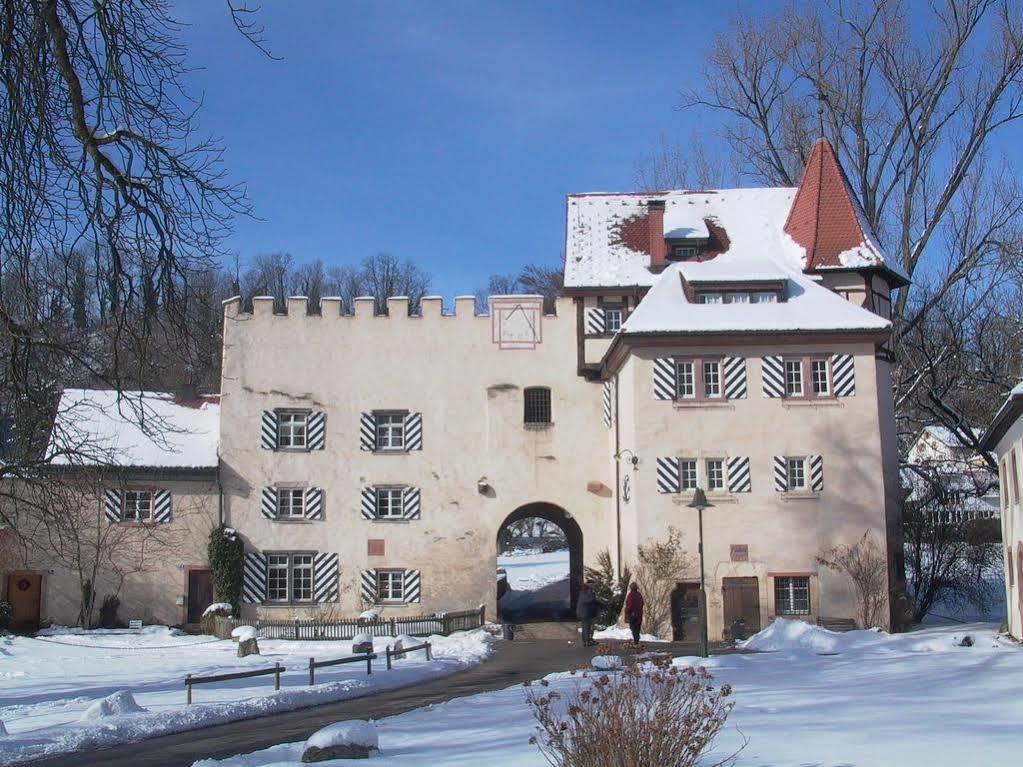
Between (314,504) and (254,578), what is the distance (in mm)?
2675

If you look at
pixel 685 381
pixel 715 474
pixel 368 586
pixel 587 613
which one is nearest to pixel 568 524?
pixel 368 586

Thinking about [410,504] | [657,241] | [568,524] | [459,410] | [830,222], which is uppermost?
[830,222]

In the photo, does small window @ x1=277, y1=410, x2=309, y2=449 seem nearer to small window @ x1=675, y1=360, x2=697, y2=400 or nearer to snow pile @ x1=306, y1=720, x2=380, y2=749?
small window @ x1=675, y1=360, x2=697, y2=400

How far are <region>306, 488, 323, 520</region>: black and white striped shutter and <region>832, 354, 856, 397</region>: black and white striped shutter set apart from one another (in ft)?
48.3

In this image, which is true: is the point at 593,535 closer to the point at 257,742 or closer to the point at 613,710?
the point at 257,742

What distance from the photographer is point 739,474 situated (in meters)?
28.8

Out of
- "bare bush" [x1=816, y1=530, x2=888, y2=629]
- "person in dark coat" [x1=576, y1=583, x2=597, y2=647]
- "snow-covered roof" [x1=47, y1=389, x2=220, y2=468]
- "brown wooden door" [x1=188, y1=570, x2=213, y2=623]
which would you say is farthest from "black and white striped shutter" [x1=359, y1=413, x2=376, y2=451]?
"bare bush" [x1=816, y1=530, x2=888, y2=629]

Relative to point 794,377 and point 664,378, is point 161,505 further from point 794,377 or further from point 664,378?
point 794,377

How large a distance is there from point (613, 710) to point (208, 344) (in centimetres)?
454

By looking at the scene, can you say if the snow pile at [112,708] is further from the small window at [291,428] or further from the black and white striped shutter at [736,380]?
the small window at [291,428]

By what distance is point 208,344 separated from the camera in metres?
9.97

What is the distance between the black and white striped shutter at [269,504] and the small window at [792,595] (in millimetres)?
14341

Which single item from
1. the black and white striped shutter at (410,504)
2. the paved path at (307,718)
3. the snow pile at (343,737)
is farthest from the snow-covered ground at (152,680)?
the black and white striped shutter at (410,504)

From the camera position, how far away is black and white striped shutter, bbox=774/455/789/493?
28641mm
